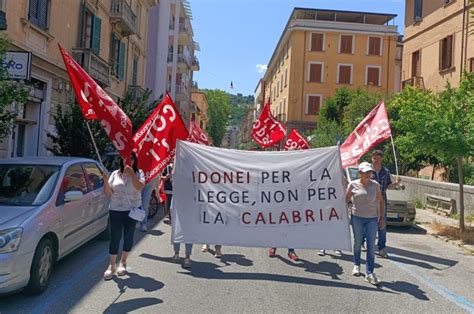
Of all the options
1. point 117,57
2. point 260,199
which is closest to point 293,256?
point 260,199

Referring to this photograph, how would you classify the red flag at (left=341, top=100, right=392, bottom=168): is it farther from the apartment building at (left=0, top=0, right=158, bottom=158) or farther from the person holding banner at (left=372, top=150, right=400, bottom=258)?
the apartment building at (left=0, top=0, right=158, bottom=158)

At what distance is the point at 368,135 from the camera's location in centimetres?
934

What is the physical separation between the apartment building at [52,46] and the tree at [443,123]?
28.0ft

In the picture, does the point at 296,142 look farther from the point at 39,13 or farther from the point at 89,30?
the point at 39,13

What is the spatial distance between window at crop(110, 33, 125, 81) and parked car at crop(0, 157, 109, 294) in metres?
→ 15.6

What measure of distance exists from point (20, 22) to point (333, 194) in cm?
1063

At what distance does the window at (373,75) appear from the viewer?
50.0m

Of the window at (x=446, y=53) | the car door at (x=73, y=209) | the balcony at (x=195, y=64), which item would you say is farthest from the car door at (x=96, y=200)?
the balcony at (x=195, y=64)

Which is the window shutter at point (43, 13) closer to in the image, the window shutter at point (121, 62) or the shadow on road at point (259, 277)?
the window shutter at point (121, 62)

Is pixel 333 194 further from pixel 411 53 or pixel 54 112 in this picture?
pixel 411 53

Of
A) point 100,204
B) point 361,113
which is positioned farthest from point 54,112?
point 361,113

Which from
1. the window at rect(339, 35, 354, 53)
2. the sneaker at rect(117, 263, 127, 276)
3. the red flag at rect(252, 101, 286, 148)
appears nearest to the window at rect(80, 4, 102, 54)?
the red flag at rect(252, 101, 286, 148)

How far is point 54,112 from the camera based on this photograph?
16.7m

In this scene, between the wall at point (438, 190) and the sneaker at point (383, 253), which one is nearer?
the sneaker at point (383, 253)
